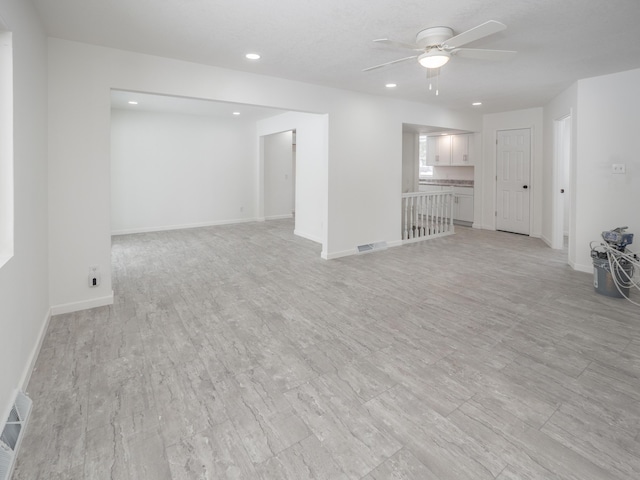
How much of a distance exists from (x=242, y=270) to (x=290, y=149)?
5475 millimetres

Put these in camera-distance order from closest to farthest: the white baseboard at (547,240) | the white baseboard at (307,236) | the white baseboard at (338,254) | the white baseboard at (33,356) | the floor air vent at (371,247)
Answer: the white baseboard at (33,356), the white baseboard at (338,254), the floor air vent at (371,247), the white baseboard at (547,240), the white baseboard at (307,236)

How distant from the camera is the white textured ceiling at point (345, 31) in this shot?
8.48ft

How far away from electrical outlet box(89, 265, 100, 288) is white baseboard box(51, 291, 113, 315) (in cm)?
15

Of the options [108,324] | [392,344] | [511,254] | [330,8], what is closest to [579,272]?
[511,254]

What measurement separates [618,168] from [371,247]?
333cm

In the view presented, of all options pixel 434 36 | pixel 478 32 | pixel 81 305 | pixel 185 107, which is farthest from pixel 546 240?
pixel 185 107

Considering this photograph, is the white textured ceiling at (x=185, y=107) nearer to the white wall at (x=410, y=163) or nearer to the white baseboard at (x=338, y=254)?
the white baseboard at (x=338, y=254)

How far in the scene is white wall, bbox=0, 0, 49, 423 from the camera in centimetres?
189

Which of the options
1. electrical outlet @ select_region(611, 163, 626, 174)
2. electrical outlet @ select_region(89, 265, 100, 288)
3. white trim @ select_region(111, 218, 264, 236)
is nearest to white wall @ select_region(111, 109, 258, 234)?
white trim @ select_region(111, 218, 264, 236)

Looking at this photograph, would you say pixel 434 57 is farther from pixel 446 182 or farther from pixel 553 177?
pixel 446 182

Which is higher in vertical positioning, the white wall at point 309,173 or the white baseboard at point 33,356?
the white wall at point 309,173

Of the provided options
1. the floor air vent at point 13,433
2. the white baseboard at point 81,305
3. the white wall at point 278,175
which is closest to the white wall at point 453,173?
the white wall at point 278,175

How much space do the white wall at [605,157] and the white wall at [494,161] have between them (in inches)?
88.6

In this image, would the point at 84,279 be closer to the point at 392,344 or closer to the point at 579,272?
the point at 392,344
